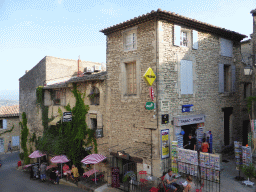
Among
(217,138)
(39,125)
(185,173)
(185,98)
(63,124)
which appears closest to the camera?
(185,173)

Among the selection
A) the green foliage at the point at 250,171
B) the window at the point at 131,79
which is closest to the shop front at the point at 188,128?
the window at the point at 131,79

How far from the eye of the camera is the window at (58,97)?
1648 centimetres

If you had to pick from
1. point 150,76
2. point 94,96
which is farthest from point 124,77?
point 94,96

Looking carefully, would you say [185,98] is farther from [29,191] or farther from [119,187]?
[29,191]

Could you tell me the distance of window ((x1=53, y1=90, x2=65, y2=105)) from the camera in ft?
54.1

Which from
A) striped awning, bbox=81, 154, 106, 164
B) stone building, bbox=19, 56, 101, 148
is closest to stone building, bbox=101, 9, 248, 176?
striped awning, bbox=81, 154, 106, 164

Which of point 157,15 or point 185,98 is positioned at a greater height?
point 157,15

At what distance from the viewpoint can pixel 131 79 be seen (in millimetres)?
11609

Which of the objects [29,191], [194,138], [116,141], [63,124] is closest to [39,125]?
[63,124]

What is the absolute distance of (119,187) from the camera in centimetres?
1145

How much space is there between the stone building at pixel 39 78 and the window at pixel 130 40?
29.8 ft

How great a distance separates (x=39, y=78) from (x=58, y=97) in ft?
9.84

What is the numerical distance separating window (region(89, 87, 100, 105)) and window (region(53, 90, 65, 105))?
137 inches

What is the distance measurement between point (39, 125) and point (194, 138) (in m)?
13.2
